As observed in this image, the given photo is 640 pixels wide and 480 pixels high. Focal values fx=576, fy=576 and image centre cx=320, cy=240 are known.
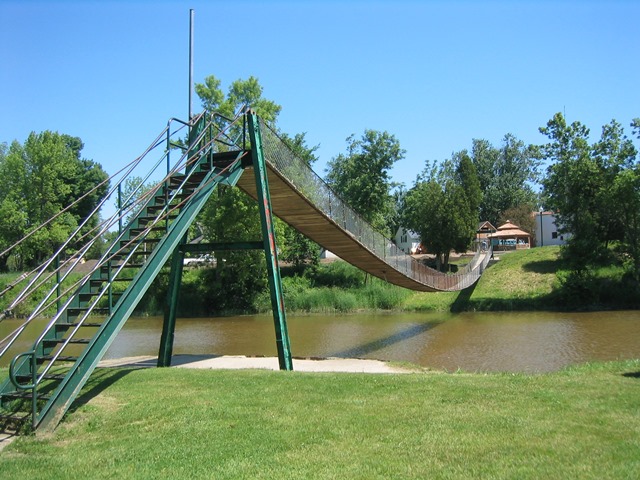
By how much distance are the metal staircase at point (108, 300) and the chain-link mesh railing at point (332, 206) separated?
91cm

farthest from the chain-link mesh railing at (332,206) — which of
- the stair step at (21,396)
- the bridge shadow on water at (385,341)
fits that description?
the stair step at (21,396)

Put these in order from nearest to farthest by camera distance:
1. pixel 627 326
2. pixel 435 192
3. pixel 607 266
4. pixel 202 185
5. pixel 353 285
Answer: pixel 202 185 < pixel 627 326 < pixel 607 266 < pixel 353 285 < pixel 435 192

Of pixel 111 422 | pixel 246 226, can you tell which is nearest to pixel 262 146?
pixel 111 422

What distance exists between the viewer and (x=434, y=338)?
20344 mm

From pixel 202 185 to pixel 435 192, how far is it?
118ft

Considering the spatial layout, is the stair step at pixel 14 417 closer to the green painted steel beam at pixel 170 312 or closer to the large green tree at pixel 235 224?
the green painted steel beam at pixel 170 312

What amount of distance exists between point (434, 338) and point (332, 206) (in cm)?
826

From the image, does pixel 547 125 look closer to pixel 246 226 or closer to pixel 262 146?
pixel 246 226

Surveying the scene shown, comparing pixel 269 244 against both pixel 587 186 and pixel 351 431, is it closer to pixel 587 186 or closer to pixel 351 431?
pixel 351 431

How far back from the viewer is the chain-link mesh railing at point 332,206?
1216 centimetres

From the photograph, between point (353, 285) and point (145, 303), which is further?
point (353, 285)

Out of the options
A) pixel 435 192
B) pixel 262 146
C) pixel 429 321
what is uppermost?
pixel 435 192

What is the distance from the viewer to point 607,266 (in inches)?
1283

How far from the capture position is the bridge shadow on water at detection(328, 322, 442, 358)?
659 inches
